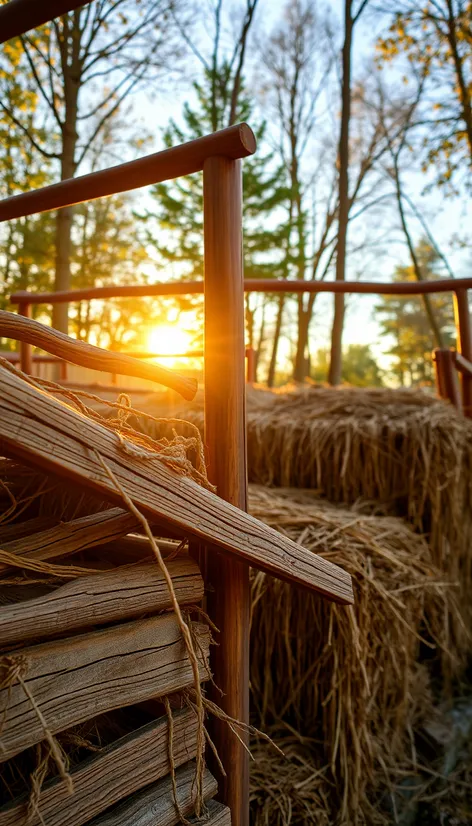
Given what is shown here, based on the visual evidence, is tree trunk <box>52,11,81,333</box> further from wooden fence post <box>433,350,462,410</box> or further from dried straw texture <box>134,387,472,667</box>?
wooden fence post <box>433,350,462,410</box>

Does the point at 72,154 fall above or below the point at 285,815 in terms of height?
above

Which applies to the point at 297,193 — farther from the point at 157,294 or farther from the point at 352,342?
the point at 352,342

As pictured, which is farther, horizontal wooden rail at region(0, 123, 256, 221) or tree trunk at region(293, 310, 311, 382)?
tree trunk at region(293, 310, 311, 382)

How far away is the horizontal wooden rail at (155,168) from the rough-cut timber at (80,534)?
69cm

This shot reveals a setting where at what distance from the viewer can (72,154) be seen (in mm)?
6773

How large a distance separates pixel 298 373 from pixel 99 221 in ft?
23.6

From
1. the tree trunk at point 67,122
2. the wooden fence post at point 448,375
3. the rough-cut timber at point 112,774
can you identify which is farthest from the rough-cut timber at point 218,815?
the tree trunk at point 67,122

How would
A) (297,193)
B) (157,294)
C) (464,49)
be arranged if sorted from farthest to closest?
(297,193)
(464,49)
(157,294)

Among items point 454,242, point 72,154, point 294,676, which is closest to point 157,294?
point 294,676

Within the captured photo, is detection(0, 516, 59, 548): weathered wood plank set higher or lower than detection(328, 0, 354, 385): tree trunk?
lower

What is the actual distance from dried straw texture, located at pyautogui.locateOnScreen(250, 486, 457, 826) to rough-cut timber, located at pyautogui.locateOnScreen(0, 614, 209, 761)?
0.65 meters

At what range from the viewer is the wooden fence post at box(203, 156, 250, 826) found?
110cm

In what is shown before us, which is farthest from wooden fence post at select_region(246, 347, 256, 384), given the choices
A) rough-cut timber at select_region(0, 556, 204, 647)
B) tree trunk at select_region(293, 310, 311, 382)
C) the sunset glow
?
the sunset glow

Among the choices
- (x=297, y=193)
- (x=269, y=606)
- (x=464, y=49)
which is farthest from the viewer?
(x=297, y=193)
